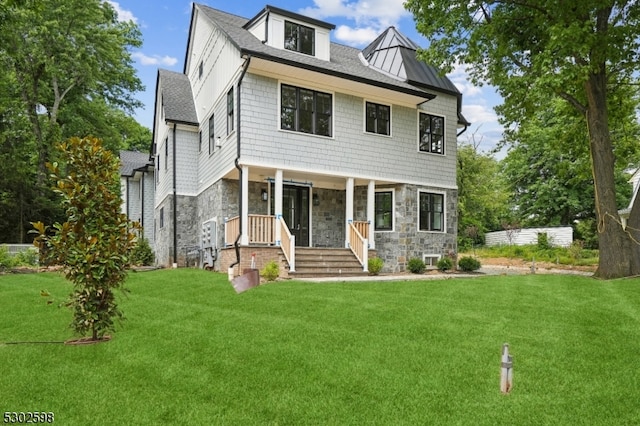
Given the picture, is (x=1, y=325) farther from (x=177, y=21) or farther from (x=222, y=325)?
(x=177, y=21)

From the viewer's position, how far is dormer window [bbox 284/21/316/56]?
13273 millimetres

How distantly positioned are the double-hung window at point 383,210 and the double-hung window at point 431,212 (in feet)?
3.38

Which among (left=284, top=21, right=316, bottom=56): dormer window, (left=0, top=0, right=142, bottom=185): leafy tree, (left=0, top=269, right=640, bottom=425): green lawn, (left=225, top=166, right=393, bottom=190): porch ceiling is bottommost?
(left=0, top=269, right=640, bottom=425): green lawn

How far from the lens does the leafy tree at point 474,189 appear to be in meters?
27.6

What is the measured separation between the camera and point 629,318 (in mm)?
5965

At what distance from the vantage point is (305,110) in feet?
41.3

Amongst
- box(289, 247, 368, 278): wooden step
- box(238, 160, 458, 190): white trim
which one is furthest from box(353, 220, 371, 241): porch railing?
box(238, 160, 458, 190): white trim

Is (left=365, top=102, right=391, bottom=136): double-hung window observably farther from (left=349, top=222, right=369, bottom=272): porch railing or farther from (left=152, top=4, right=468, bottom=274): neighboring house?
(left=349, top=222, right=369, bottom=272): porch railing

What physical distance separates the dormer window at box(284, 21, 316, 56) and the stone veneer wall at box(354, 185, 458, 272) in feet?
15.0

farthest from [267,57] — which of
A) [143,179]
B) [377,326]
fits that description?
[143,179]

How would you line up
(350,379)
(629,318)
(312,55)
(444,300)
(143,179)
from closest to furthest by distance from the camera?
(350,379) < (629,318) < (444,300) < (312,55) < (143,179)

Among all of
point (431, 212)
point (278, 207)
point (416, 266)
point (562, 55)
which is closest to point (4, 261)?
point (278, 207)

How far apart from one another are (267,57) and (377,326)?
7.86m

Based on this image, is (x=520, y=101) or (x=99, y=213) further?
(x=520, y=101)
